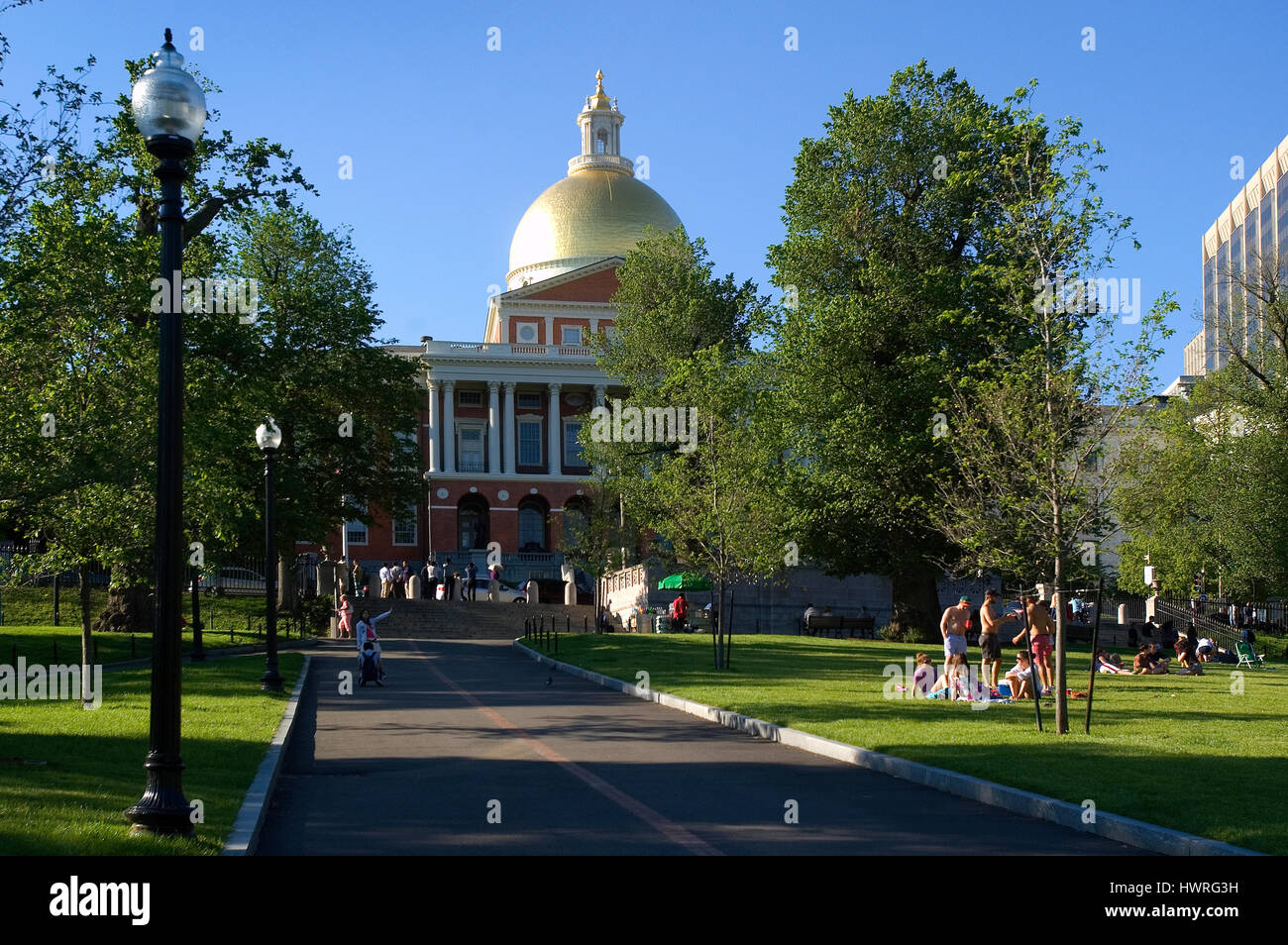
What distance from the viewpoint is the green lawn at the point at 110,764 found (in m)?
8.79

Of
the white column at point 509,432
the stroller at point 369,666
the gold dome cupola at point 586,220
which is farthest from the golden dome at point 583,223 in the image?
the stroller at point 369,666

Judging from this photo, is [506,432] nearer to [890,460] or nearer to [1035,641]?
[890,460]

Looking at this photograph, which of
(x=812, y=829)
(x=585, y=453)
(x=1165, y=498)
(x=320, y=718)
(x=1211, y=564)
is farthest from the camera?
(x=585, y=453)

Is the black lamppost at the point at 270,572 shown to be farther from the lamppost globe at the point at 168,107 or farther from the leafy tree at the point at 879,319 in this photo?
the leafy tree at the point at 879,319

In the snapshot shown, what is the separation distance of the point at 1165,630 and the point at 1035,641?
1570 centimetres

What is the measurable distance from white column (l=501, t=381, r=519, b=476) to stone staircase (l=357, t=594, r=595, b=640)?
2962 cm

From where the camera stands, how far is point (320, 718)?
1969 cm

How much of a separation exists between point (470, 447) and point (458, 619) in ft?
124

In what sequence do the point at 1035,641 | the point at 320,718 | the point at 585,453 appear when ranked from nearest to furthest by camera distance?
the point at 320,718, the point at 1035,641, the point at 585,453

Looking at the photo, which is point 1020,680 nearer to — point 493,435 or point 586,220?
point 493,435

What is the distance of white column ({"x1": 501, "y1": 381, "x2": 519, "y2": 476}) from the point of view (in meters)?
82.9

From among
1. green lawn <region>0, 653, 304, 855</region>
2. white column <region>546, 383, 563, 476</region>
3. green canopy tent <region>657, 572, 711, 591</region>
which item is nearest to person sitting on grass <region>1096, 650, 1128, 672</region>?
green lawn <region>0, 653, 304, 855</region>

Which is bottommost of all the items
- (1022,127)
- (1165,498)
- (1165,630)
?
(1165,630)
